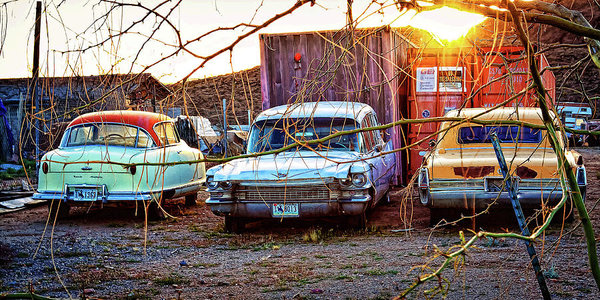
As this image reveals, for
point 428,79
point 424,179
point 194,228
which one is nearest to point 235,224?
point 194,228

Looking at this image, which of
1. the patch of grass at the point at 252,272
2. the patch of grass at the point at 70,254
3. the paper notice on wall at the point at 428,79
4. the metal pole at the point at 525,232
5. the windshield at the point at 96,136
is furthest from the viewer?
the paper notice on wall at the point at 428,79

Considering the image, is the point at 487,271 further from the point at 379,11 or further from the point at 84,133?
the point at 84,133

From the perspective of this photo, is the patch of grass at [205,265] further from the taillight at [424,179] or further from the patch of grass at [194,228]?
the taillight at [424,179]

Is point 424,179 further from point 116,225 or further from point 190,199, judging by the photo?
point 190,199

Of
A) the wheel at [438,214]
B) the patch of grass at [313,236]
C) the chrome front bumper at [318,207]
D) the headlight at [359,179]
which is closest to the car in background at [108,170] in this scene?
the chrome front bumper at [318,207]

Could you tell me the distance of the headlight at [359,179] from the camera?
8008 millimetres

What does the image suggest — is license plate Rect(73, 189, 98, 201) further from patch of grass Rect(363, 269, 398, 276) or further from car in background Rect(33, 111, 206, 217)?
patch of grass Rect(363, 269, 398, 276)

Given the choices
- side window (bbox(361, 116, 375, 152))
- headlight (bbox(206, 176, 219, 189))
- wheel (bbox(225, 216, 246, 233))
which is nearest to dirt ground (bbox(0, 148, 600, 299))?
wheel (bbox(225, 216, 246, 233))

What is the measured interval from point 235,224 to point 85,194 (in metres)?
2.57

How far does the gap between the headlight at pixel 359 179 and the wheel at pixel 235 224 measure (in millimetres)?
1771

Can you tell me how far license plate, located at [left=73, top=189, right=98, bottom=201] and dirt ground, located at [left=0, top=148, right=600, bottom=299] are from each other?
47 centimetres

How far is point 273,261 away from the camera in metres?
6.89

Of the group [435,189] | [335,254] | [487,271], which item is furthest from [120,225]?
[487,271]

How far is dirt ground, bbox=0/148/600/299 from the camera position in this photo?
5480 mm
